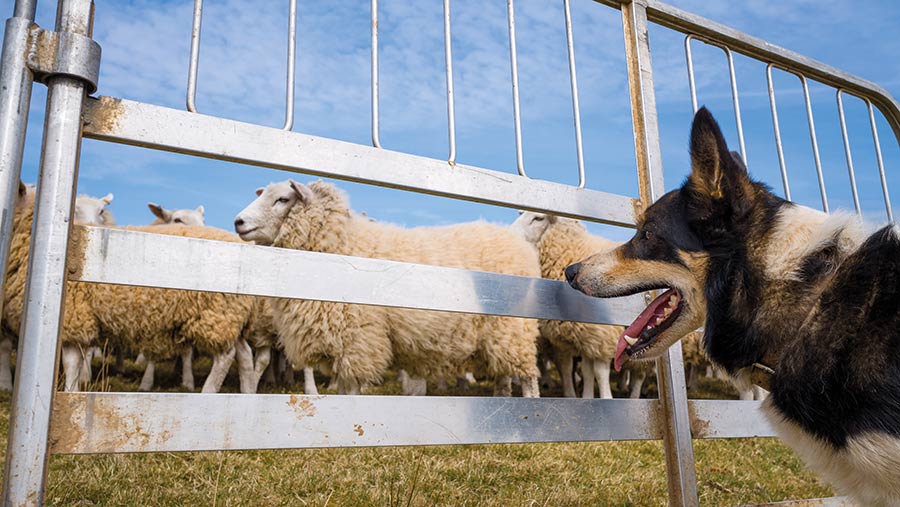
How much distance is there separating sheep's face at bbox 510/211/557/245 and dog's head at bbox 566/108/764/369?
24.2 ft

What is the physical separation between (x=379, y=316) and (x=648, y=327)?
4.69 meters

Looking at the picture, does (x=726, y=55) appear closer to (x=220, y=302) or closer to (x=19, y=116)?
(x=19, y=116)

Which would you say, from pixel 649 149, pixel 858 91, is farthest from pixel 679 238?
pixel 858 91

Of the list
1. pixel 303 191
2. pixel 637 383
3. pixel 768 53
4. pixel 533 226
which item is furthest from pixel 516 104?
pixel 637 383

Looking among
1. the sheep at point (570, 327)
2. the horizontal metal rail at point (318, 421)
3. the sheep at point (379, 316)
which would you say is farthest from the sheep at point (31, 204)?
the sheep at point (570, 327)

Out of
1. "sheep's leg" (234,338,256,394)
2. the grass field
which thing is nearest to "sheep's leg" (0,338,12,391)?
"sheep's leg" (234,338,256,394)

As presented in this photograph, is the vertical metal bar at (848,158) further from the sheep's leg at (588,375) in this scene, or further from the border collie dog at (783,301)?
the sheep's leg at (588,375)

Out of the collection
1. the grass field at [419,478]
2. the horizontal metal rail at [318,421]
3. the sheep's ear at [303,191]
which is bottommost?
the grass field at [419,478]

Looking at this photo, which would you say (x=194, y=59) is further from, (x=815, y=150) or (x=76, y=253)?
(x=815, y=150)

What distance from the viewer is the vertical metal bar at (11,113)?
202cm

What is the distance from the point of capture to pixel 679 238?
8.64 ft

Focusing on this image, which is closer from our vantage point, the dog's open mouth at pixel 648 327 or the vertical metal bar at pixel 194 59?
the vertical metal bar at pixel 194 59

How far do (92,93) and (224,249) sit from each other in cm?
67

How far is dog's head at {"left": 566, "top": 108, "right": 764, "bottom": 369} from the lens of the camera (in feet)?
8.23
